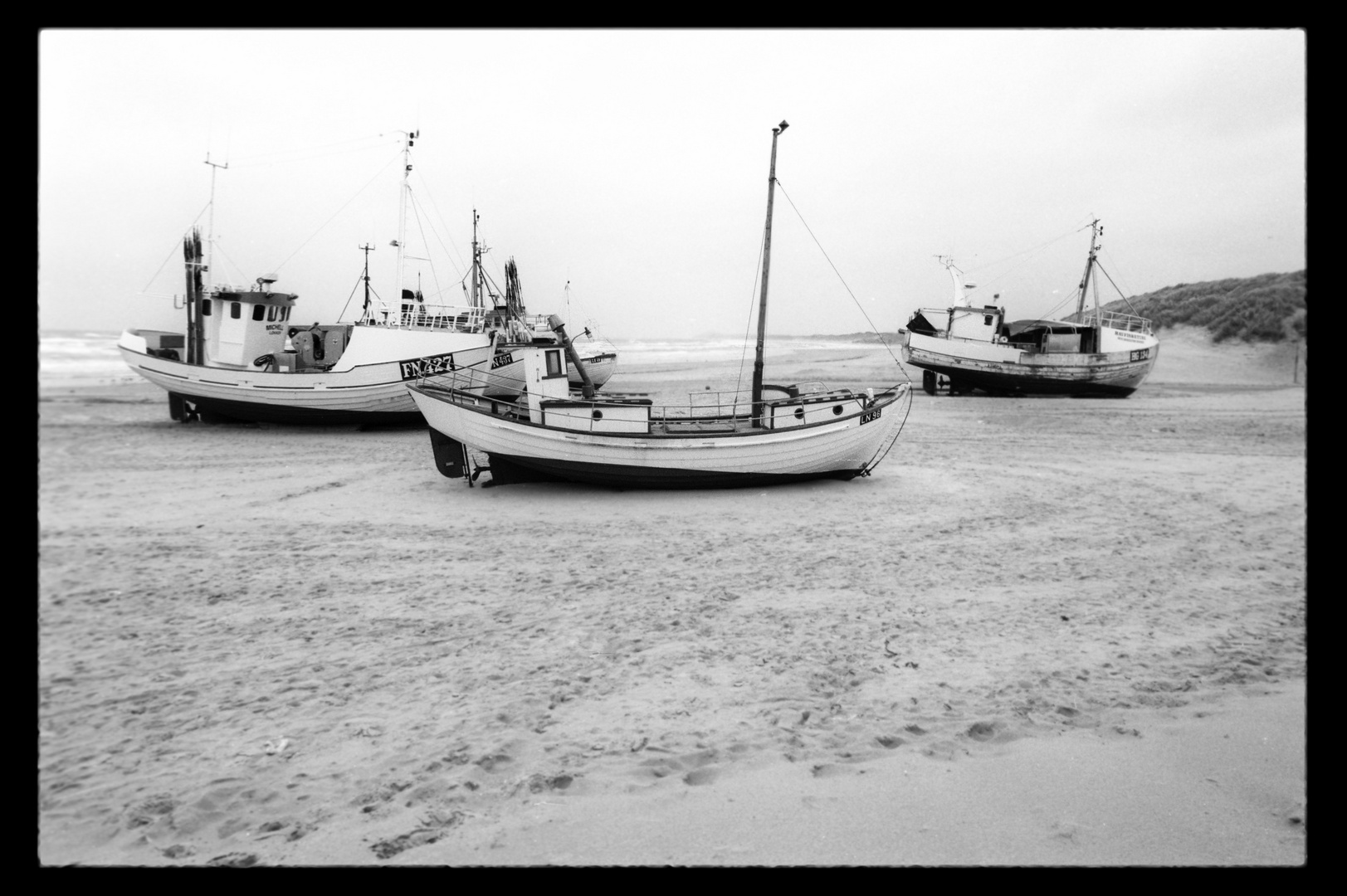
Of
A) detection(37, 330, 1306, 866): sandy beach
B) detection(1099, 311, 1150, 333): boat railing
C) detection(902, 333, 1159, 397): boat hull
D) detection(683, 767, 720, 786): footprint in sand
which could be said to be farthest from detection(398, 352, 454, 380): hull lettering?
detection(1099, 311, 1150, 333): boat railing

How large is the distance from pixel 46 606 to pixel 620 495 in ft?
24.3

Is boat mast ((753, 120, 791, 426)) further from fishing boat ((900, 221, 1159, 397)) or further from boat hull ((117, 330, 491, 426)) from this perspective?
fishing boat ((900, 221, 1159, 397))

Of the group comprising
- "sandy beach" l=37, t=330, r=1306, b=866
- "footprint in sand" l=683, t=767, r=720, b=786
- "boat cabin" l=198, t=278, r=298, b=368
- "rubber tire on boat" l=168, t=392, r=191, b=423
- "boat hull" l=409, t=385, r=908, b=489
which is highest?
"boat cabin" l=198, t=278, r=298, b=368

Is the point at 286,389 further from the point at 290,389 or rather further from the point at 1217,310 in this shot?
the point at 1217,310

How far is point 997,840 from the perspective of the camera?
3.04 metres

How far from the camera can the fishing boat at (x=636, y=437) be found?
10617mm

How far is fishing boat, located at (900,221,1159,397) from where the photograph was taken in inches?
1025

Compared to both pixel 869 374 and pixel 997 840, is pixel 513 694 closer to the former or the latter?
pixel 997 840

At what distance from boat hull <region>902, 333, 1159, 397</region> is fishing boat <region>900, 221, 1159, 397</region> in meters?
0.03

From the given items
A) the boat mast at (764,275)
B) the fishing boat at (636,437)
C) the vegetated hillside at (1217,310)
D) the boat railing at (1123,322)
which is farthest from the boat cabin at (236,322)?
the boat railing at (1123,322)

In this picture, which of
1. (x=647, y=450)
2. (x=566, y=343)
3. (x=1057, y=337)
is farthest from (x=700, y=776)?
(x=1057, y=337)

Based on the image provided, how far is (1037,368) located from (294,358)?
23.5m

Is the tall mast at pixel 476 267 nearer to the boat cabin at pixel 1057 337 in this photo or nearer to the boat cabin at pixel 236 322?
the boat cabin at pixel 236 322
